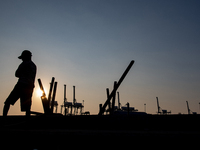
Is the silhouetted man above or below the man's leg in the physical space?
above

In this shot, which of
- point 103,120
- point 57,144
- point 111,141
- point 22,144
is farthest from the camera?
point 103,120

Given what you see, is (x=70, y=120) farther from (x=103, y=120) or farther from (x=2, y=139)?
(x=2, y=139)

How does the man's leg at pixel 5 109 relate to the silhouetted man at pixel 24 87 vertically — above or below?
below

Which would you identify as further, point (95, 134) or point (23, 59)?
point (23, 59)

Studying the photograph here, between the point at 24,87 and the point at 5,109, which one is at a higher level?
the point at 24,87

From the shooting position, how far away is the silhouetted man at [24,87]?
356 centimetres

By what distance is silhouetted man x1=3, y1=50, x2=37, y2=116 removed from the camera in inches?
140

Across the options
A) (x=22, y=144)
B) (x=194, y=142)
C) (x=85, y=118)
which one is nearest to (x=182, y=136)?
(x=194, y=142)

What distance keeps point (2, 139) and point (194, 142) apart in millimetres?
2607

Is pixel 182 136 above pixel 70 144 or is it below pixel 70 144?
above

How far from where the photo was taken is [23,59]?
396 centimetres

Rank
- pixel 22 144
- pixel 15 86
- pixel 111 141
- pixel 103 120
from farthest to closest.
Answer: pixel 103 120, pixel 15 86, pixel 22 144, pixel 111 141

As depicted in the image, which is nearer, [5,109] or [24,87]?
[5,109]

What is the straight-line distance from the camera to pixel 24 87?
3664 millimetres
